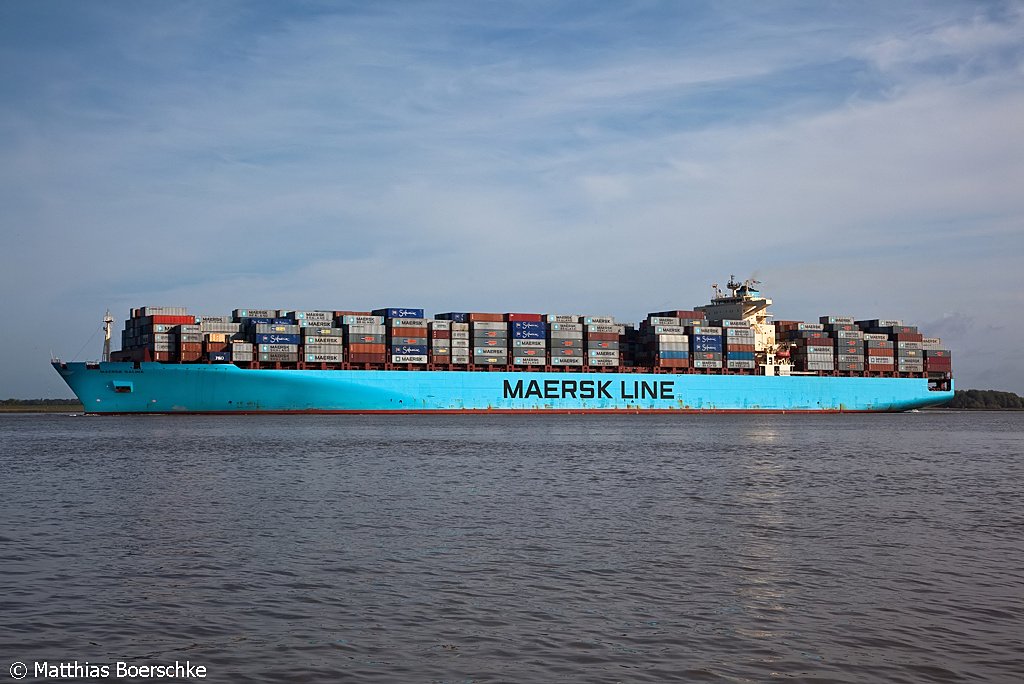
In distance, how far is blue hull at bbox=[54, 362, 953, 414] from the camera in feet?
243

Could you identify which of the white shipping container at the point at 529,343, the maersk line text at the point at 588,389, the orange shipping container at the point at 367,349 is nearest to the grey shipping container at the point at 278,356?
the orange shipping container at the point at 367,349

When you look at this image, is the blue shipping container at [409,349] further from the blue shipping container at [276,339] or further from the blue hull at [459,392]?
the blue shipping container at [276,339]

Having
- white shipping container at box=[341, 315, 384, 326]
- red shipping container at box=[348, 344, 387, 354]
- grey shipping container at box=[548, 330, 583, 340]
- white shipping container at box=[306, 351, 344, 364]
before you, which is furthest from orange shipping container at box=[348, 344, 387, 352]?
grey shipping container at box=[548, 330, 583, 340]

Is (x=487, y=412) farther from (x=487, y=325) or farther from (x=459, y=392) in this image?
(x=487, y=325)

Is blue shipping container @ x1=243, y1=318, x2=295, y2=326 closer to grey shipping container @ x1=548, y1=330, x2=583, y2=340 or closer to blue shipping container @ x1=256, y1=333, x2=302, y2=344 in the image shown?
blue shipping container @ x1=256, y1=333, x2=302, y2=344

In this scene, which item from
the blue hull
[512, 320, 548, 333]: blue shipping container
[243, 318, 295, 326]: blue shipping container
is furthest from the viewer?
[512, 320, 548, 333]: blue shipping container

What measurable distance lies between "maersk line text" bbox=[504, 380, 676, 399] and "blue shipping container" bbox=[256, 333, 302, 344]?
19734mm

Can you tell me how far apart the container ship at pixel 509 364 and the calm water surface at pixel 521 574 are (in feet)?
148

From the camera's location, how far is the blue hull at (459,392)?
74188 millimetres

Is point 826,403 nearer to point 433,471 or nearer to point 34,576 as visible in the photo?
point 433,471

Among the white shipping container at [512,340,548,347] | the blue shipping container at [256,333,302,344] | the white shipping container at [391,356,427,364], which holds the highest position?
the blue shipping container at [256,333,302,344]

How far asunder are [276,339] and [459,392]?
16.8 metres

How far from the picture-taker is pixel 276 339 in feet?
250

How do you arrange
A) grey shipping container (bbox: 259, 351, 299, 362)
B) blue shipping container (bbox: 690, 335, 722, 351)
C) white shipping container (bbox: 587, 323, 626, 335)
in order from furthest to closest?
blue shipping container (bbox: 690, 335, 722, 351) < white shipping container (bbox: 587, 323, 626, 335) < grey shipping container (bbox: 259, 351, 299, 362)
